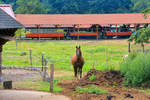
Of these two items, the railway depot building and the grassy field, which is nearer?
the grassy field

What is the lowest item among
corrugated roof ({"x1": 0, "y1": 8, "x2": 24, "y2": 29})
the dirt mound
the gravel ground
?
the gravel ground

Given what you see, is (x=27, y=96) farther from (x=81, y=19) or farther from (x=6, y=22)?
(x=81, y=19)

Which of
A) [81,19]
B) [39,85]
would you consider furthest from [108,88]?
[81,19]

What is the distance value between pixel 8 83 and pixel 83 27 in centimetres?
4459

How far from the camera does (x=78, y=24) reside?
50750mm

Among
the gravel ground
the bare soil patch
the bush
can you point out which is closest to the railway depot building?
the bare soil patch

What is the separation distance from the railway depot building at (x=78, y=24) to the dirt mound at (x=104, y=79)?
36501 millimetres

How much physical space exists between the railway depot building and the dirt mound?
120 feet

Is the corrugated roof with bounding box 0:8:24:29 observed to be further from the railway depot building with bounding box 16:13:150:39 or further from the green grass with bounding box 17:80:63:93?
the railway depot building with bounding box 16:13:150:39

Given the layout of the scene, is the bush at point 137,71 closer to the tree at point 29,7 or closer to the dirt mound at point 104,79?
the dirt mound at point 104,79

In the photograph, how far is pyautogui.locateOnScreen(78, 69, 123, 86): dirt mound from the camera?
12.7 m

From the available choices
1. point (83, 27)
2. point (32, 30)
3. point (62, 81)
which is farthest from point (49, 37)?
point (62, 81)

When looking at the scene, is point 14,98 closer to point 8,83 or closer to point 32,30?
point 8,83

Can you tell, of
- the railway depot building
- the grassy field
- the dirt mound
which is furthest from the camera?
the railway depot building
